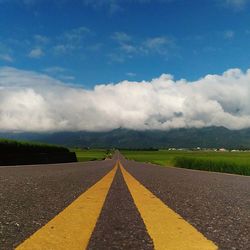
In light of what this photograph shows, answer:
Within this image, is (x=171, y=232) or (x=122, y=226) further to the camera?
(x=122, y=226)

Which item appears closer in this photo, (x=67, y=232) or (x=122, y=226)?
(x=67, y=232)

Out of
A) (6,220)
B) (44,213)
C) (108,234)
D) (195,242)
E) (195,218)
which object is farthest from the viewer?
(44,213)

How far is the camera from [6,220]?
14.0ft

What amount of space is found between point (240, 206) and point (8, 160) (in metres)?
28.1

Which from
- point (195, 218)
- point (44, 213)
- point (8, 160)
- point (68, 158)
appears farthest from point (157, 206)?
point (68, 158)

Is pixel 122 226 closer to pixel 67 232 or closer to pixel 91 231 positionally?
pixel 91 231

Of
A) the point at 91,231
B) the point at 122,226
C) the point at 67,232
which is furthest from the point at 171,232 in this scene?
the point at 67,232

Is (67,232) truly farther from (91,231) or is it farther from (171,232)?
(171,232)

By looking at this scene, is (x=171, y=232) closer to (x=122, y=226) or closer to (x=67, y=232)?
(x=122, y=226)

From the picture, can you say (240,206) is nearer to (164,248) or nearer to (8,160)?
(164,248)

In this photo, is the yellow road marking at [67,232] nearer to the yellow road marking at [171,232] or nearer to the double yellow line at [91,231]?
the double yellow line at [91,231]

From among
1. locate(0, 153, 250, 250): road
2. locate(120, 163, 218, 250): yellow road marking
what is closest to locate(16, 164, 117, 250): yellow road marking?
locate(0, 153, 250, 250): road

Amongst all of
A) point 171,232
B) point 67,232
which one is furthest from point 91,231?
point 171,232

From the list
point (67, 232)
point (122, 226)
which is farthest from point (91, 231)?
point (122, 226)
